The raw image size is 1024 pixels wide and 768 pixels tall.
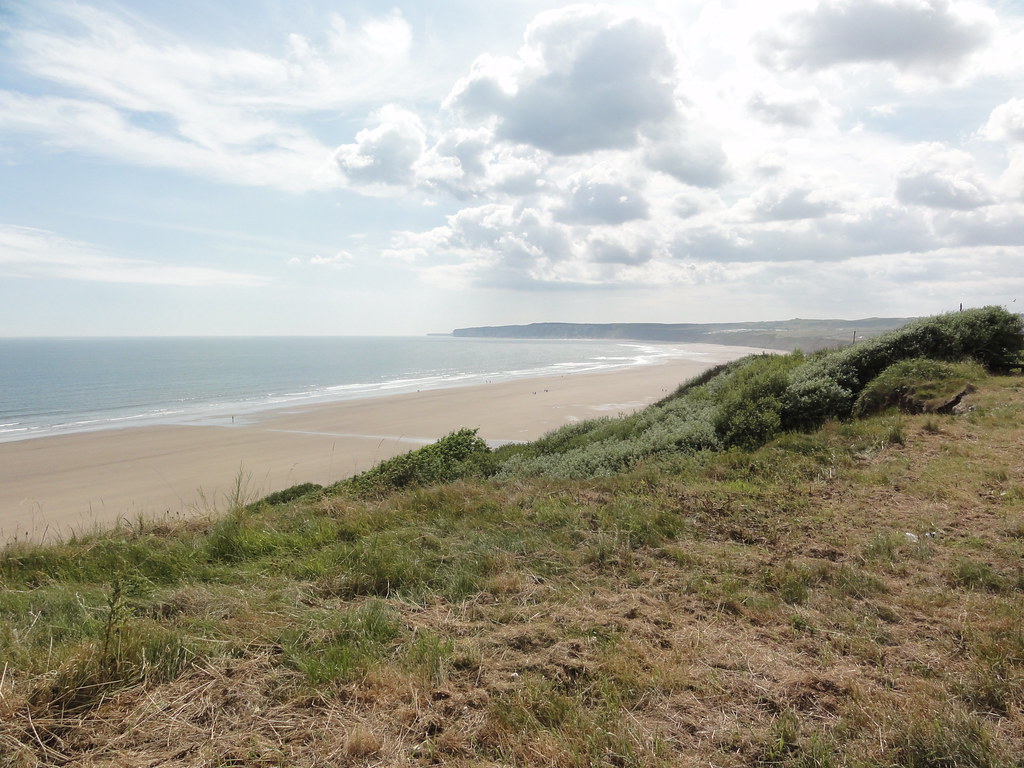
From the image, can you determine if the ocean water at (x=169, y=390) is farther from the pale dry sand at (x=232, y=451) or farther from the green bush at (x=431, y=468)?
the green bush at (x=431, y=468)

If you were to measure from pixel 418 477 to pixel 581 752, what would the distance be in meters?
9.08

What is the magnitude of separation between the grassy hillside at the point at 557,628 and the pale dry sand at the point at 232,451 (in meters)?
7.28

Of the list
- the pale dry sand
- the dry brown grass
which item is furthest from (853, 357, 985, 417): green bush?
the pale dry sand

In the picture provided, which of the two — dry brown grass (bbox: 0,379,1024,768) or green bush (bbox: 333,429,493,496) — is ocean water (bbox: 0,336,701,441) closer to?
green bush (bbox: 333,429,493,496)

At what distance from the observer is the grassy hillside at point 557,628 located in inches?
111

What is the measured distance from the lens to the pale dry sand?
17.7 m

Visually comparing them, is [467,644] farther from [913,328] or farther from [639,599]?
[913,328]

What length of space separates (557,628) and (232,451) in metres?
25.3

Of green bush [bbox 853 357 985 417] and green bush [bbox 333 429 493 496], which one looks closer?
green bush [bbox 853 357 985 417]

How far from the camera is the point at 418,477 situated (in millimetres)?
11508

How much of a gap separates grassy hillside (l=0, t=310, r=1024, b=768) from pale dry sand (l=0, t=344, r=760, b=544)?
23.9 feet

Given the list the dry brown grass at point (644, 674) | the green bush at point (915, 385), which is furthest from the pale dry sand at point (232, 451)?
the green bush at point (915, 385)

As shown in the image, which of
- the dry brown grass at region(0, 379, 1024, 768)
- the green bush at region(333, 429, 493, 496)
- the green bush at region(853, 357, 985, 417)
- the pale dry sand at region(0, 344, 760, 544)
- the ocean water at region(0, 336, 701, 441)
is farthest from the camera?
the ocean water at region(0, 336, 701, 441)

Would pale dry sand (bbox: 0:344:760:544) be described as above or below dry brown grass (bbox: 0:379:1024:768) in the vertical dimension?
below
